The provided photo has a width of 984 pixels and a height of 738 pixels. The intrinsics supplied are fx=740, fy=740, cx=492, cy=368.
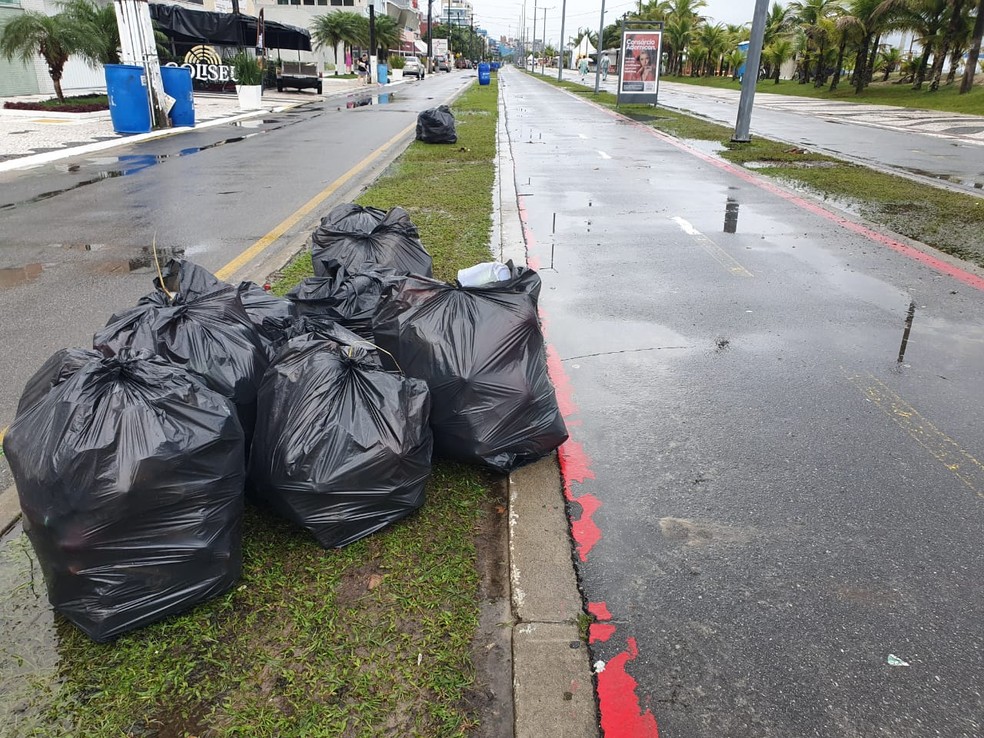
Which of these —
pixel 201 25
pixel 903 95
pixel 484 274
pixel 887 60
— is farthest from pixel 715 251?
pixel 887 60

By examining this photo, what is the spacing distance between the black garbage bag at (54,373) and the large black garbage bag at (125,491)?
0.19m

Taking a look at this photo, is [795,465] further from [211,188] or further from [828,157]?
[828,157]

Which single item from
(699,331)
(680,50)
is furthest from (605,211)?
(680,50)

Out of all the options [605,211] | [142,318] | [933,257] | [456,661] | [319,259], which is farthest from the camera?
[605,211]

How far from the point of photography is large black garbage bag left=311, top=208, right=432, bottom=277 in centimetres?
509

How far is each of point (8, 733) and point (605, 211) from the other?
28.4 feet

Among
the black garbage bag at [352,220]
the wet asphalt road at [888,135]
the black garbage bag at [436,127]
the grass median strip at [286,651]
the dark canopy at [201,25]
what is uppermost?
the dark canopy at [201,25]

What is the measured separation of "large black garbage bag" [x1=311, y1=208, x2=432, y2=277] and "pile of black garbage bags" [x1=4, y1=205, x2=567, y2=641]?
1.00m

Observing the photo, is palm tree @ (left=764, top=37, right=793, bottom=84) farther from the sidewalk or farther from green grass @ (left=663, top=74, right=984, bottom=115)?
the sidewalk

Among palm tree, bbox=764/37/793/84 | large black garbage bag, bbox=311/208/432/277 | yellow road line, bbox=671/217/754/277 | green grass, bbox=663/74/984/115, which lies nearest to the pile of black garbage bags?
large black garbage bag, bbox=311/208/432/277

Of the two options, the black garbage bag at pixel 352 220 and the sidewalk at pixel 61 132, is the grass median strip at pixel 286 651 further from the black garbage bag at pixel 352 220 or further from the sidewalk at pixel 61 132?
the sidewalk at pixel 61 132

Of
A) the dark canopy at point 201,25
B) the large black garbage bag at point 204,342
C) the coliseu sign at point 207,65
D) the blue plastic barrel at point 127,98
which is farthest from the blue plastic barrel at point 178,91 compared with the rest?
the large black garbage bag at point 204,342

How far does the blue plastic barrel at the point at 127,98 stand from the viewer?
1708 cm

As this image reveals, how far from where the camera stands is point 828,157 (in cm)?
1463
